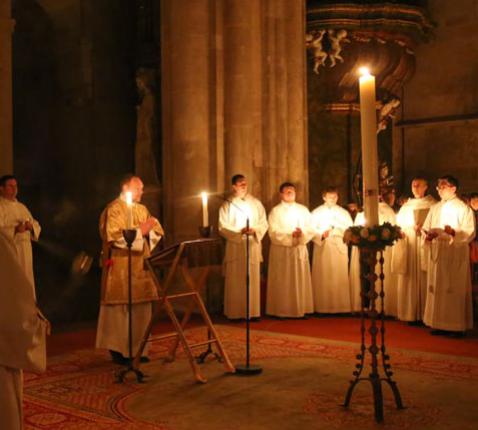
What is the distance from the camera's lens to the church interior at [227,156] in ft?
18.4

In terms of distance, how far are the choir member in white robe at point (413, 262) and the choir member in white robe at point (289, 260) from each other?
1.18 meters

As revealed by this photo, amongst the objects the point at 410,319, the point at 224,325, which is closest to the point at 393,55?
the point at 410,319

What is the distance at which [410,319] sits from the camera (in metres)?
9.40

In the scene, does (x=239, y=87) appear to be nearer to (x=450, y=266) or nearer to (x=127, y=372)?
(x=450, y=266)

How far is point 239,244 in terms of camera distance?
9.76 m

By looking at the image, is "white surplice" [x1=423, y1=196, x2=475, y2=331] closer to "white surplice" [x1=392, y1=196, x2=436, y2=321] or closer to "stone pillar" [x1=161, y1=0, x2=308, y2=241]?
"white surplice" [x1=392, y1=196, x2=436, y2=321]

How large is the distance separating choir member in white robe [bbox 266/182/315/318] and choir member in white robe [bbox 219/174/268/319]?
0.28m

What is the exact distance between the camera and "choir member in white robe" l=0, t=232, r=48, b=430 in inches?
122

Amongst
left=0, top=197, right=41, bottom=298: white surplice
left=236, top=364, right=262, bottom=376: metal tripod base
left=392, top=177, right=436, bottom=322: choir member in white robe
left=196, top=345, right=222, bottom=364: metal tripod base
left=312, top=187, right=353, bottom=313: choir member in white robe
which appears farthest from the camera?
left=312, top=187, right=353, bottom=313: choir member in white robe

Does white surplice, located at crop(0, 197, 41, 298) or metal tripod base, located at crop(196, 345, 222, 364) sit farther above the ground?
white surplice, located at crop(0, 197, 41, 298)

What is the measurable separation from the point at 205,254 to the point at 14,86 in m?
8.10

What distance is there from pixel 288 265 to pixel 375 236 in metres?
5.10

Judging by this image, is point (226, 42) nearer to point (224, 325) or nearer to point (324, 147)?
point (324, 147)

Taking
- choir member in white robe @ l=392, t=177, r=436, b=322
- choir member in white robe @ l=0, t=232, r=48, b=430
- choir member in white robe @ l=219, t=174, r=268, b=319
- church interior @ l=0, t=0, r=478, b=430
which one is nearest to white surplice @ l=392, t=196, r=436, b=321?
choir member in white robe @ l=392, t=177, r=436, b=322
